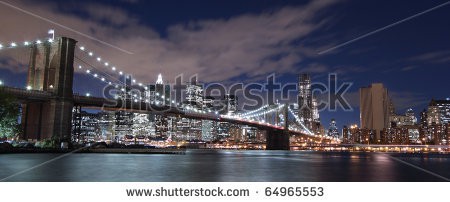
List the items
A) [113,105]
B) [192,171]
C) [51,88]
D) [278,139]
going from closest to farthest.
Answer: [192,171] → [51,88] → [113,105] → [278,139]

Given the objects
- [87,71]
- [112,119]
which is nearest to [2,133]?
[87,71]

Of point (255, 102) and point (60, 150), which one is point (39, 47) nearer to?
point (60, 150)

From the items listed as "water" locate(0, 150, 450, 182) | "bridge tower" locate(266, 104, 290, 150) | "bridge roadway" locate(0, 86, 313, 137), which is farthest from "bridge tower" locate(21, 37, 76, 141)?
"bridge tower" locate(266, 104, 290, 150)

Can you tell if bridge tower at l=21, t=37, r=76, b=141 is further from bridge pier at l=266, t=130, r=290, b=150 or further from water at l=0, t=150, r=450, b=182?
bridge pier at l=266, t=130, r=290, b=150

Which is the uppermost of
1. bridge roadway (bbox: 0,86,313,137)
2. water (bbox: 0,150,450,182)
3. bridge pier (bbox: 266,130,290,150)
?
bridge roadway (bbox: 0,86,313,137)

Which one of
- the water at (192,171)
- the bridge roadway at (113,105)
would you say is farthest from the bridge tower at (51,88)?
the water at (192,171)

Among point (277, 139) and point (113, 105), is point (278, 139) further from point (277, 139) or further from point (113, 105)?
point (113, 105)

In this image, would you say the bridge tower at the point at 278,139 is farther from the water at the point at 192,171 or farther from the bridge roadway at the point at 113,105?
the water at the point at 192,171

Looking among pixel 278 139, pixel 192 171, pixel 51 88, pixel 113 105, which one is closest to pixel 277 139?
pixel 278 139

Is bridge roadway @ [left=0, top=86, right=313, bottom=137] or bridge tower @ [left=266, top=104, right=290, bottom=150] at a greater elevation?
bridge roadway @ [left=0, top=86, right=313, bottom=137]
